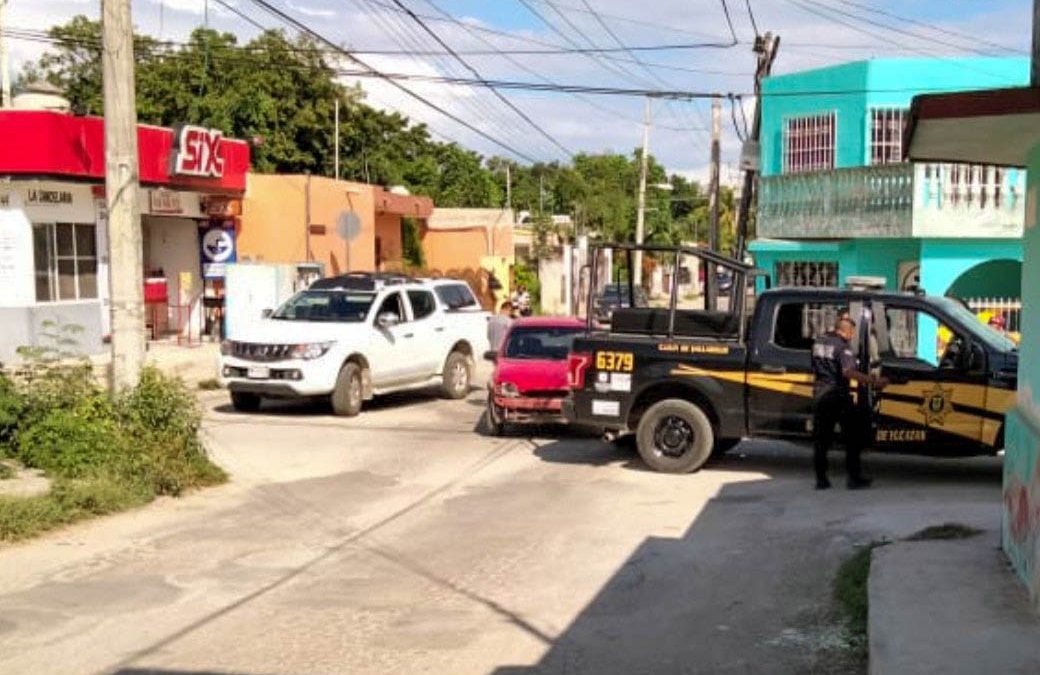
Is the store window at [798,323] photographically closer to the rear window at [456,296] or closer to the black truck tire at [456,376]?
the black truck tire at [456,376]

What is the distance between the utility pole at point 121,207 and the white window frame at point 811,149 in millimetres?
15469

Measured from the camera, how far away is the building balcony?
20.4 meters

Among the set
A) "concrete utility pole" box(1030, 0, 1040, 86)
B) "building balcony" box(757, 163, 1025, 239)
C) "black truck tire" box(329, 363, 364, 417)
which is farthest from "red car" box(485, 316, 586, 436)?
"building balcony" box(757, 163, 1025, 239)

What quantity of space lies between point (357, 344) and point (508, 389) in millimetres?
3125

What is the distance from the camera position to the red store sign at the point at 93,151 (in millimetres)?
20266

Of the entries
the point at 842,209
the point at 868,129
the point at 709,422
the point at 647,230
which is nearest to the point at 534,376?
the point at 709,422

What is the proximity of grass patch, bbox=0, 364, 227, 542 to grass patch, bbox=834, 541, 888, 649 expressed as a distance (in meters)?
5.89

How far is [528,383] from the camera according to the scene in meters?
14.2

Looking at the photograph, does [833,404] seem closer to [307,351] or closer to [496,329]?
[307,351]

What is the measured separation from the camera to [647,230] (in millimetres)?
77750

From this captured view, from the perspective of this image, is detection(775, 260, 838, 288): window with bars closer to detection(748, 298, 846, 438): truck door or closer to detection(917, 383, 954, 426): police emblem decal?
detection(748, 298, 846, 438): truck door

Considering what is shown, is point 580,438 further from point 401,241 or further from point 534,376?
point 401,241

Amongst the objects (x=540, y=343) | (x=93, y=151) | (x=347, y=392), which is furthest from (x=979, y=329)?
(x=93, y=151)

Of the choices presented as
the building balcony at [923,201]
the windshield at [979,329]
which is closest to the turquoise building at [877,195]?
the building balcony at [923,201]
